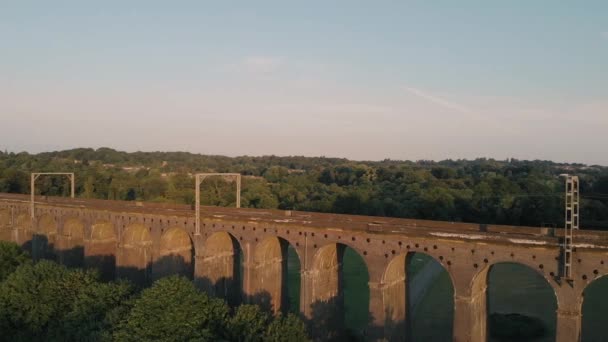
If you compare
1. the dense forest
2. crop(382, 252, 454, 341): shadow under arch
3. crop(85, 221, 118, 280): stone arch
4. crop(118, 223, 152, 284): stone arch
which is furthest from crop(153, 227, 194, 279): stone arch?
the dense forest

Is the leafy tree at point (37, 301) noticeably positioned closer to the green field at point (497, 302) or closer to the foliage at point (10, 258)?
the foliage at point (10, 258)

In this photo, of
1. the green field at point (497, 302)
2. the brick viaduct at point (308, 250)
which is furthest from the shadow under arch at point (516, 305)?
the brick viaduct at point (308, 250)

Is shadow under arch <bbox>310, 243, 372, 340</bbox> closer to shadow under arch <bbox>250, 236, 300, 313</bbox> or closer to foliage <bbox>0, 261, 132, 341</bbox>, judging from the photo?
shadow under arch <bbox>250, 236, 300, 313</bbox>

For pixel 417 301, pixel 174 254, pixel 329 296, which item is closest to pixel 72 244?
pixel 174 254

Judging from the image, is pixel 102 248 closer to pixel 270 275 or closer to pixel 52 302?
pixel 52 302

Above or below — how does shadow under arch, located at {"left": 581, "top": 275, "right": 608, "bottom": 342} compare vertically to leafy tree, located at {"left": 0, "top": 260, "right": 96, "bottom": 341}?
below

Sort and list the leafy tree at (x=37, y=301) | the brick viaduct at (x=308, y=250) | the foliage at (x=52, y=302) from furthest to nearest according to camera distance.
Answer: the leafy tree at (x=37, y=301), the foliage at (x=52, y=302), the brick viaduct at (x=308, y=250)
